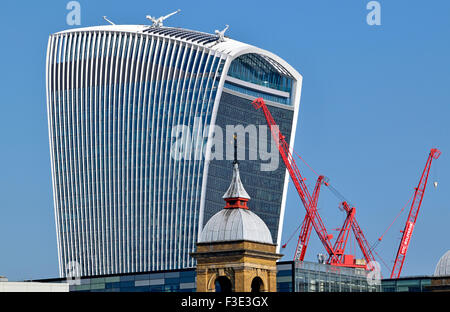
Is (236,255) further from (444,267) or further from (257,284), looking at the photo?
(444,267)

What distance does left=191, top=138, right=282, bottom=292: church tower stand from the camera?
449 ft

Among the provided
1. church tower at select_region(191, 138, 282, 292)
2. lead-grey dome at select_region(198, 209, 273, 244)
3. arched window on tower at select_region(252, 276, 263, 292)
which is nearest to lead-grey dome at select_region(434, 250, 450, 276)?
church tower at select_region(191, 138, 282, 292)

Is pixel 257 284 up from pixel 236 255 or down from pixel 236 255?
down

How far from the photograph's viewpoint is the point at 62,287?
15775 centimetres

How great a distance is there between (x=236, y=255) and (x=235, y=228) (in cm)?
308

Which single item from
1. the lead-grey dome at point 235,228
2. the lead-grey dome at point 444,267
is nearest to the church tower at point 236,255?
the lead-grey dome at point 235,228

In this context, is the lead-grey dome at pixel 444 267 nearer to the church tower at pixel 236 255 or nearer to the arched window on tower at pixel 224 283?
the church tower at pixel 236 255

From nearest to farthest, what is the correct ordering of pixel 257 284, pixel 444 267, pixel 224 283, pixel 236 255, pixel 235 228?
pixel 236 255 → pixel 235 228 → pixel 257 284 → pixel 224 283 → pixel 444 267

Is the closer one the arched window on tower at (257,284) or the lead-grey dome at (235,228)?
the lead-grey dome at (235,228)

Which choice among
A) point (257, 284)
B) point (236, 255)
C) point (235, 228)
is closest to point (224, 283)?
point (257, 284)

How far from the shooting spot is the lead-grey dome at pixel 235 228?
138000 millimetres

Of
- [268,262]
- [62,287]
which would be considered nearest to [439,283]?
[268,262]

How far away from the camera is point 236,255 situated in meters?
137
